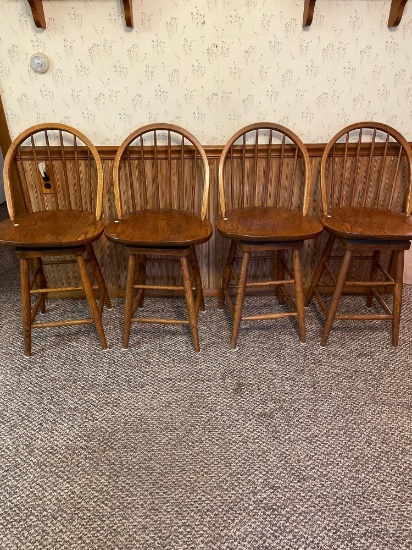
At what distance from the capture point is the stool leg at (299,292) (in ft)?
5.18

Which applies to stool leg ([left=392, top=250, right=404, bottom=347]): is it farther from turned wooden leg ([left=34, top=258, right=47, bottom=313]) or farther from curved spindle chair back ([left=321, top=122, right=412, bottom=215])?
turned wooden leg ([left=34, top=258, right=47, bottom=313])

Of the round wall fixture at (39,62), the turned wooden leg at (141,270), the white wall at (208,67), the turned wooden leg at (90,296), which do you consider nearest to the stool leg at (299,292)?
the white wall at (208,67)

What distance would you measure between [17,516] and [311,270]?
5.26 ft

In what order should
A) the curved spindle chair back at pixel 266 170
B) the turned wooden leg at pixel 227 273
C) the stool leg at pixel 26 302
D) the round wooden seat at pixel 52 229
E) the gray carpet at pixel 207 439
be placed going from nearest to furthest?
the gray carpet at pixel 207 439, the round wooden seat at pixel 52 229, the stool leg at pixel 26 302, the curved spindle chair back at pixel 266 170, the turned wooden leg at pixel 227 273

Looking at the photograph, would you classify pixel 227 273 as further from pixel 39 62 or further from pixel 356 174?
pixel 39 62

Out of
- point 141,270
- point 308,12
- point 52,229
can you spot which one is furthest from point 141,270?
point 308,12

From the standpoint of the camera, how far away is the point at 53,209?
1.83 metres

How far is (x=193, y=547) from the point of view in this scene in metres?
0.99

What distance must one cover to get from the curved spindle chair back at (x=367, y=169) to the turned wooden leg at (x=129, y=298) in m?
0.85

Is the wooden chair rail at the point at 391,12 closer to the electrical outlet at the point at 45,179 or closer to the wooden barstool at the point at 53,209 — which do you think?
the wooden barstool at the point at 53,209

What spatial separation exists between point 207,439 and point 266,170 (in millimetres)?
1163

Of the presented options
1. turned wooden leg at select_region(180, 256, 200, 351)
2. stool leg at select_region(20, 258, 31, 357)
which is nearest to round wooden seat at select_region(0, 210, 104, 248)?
stool leg at select_region(20, 258, 31, 357)

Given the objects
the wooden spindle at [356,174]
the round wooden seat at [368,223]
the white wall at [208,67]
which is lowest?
the round wooden seat at [368,223]

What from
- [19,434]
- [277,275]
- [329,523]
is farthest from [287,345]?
[19,434]
